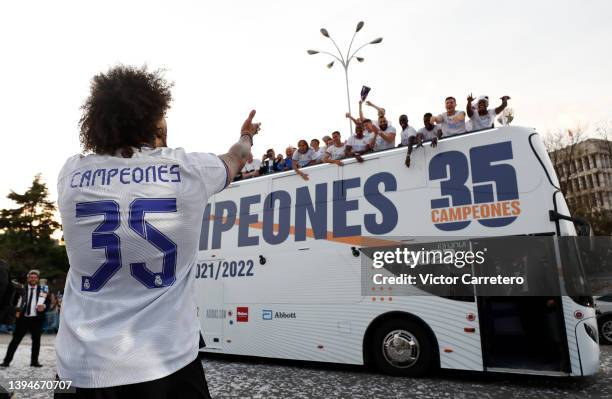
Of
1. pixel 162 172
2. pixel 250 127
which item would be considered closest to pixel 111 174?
pixel 162 172

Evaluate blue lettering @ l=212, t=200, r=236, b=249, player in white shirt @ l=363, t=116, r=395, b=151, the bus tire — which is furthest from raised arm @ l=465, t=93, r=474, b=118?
the bus tire

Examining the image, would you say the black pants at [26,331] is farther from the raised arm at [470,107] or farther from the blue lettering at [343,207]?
the raised arm at [470,107]

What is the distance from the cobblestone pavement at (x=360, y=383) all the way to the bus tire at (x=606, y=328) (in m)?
2.76

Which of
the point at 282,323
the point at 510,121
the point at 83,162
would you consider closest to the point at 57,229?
the point at 282,323

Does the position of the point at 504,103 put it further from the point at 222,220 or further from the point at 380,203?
the point at 222,220

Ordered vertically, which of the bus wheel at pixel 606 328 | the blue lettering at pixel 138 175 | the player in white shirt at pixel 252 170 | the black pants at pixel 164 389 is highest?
the player in white shirt at pixel 252 170

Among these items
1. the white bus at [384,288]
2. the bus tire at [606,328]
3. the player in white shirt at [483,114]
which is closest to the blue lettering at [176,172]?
the white bus at [384,288]

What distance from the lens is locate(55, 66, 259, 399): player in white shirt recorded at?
1.44 m

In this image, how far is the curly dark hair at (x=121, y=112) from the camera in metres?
1.64

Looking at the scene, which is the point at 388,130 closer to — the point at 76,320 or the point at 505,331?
the point at 505,331

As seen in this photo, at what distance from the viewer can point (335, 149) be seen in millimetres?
9562

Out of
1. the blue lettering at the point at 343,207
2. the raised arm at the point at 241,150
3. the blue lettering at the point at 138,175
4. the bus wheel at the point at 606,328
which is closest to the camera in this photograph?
the blue lettering at the point at 138,175

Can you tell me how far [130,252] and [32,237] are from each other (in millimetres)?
46591

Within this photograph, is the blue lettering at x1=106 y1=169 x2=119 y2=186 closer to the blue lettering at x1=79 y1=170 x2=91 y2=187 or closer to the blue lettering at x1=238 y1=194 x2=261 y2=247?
the blue lettering at x1=79 y1=170 x2=91 y2=187
